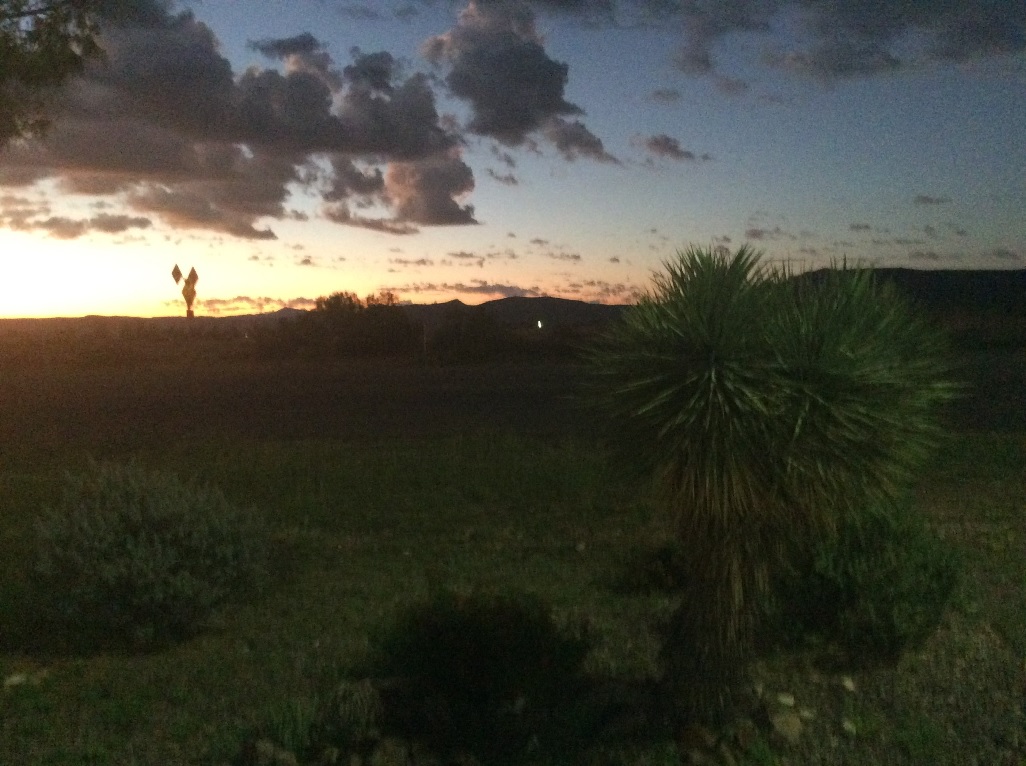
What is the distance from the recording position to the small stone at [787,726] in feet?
16.8

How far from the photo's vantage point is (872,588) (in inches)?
241

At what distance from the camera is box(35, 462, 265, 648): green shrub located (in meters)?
6.94

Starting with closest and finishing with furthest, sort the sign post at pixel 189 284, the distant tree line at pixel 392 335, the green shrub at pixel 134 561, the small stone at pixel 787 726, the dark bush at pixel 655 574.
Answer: the small stone at pixel 787 726 < the green shrub at pixel 134 561 < the dark bush at pixel 655 574 < the sign post at pixel 189 284 < the distant tree line at pixel 392 335

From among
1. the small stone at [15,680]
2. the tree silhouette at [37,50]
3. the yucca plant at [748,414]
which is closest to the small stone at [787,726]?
the yucca plant at [748,414]

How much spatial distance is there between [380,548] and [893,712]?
5584 mm

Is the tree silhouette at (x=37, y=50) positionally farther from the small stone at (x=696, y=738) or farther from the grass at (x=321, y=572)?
the small stone at (x=696, y=738)

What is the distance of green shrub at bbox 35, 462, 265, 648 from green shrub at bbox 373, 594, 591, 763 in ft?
6.71

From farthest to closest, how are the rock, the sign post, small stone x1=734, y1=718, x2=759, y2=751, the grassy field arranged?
the sign post < the grassy field < small stone x1=734, y1=718, x2=759, y2=751 < the rock

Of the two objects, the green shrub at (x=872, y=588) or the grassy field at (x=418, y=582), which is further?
the green shrub at (x=872, y=588)

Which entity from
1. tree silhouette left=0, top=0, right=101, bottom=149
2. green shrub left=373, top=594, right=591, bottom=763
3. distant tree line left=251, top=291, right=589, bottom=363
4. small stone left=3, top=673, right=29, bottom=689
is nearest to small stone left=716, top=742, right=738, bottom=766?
green shrub left=373, top=594, right=591, bottom=763

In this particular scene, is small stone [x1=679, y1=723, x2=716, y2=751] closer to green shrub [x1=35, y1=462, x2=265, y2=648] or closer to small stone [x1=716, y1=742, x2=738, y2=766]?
small stone [x1=716, y1=742, x2=738, y2=766]

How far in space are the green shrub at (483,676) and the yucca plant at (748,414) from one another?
68 cm

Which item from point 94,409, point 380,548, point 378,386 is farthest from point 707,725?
point 378,386

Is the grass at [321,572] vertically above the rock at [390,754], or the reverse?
the rock at [390,754]
